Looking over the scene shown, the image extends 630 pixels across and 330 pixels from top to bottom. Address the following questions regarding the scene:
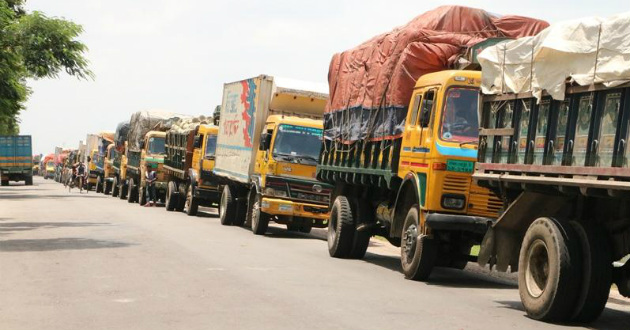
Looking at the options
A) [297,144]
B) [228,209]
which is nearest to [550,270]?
[297,144]

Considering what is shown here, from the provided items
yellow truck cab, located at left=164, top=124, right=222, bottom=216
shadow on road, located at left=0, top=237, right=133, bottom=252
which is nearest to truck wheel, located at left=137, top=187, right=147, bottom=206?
yellow truck cab, located at left=164, top=124, right=222, bottom=216

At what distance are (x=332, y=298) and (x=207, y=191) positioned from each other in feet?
66.7

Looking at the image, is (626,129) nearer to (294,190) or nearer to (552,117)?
(552,117)

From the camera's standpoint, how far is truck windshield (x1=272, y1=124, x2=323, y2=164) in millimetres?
23547

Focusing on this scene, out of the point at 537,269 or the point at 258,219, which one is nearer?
the point at 537,269

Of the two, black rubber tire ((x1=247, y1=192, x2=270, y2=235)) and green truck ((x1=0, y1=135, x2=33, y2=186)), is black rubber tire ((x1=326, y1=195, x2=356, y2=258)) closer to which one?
black rubber tire ((x1=247, y1=192, x2=270, y2=235))

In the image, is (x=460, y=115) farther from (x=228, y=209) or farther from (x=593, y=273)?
(x=228, y=209)

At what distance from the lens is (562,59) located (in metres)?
10.7

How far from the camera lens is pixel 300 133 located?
23.7m

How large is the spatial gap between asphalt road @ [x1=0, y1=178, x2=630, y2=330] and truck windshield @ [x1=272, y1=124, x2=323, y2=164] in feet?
9.63

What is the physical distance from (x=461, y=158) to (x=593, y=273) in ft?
13.6

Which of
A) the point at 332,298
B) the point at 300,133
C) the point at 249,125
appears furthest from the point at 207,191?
the point at 332,298

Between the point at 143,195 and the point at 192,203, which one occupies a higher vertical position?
the point at 192,203

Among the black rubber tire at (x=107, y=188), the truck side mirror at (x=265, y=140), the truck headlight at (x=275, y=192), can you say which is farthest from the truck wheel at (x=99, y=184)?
the truck headlight at (x=275, y=192)
